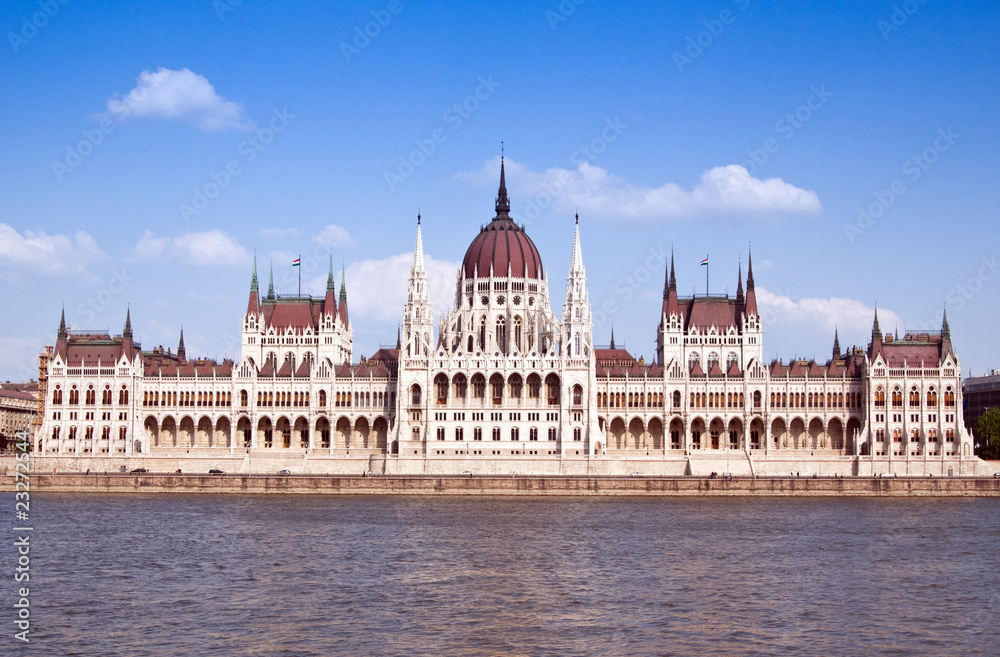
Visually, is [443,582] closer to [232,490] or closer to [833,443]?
[232,490]

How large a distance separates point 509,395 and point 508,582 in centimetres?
6881

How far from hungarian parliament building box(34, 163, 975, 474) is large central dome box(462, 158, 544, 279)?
0.21 metres

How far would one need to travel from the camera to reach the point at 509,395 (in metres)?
125

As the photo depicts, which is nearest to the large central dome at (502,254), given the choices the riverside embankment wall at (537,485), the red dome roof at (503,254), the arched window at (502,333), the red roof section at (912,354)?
the red dome roof at (503,254)

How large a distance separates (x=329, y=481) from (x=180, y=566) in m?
46.9

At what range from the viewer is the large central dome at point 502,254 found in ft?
443

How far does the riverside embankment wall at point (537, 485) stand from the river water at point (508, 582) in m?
15.2

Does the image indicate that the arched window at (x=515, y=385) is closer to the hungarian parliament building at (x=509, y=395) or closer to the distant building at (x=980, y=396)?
the hungarian parliament building at (x=509, y=395)

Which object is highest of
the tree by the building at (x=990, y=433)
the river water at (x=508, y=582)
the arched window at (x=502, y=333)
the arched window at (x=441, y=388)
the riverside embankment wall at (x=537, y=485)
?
the arched window at (x=502, y=333)

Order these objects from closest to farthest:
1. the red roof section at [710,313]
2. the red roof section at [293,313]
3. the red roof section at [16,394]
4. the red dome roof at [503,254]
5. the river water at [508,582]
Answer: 1. the river water at [508,582]
2. the red dome roof at [503,254]
3. the red roof section at [710,313]
4. the red roof section at [293,313]
5. the red roof section at [16,394]

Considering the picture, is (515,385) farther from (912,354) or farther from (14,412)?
(14,412)

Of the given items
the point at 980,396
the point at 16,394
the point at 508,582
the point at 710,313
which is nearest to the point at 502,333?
the point at 710,313

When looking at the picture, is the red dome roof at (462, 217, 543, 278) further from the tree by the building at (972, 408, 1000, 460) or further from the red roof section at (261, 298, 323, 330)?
the tree by the building at (972, 408, 1000, 460)

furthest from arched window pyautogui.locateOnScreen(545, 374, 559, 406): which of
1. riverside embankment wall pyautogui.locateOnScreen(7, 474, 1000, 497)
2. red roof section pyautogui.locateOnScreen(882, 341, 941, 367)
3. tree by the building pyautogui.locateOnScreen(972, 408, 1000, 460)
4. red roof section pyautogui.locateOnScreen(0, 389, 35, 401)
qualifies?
red roof section pyautogui.locateOnScreen(0, 389, 35, 401)
